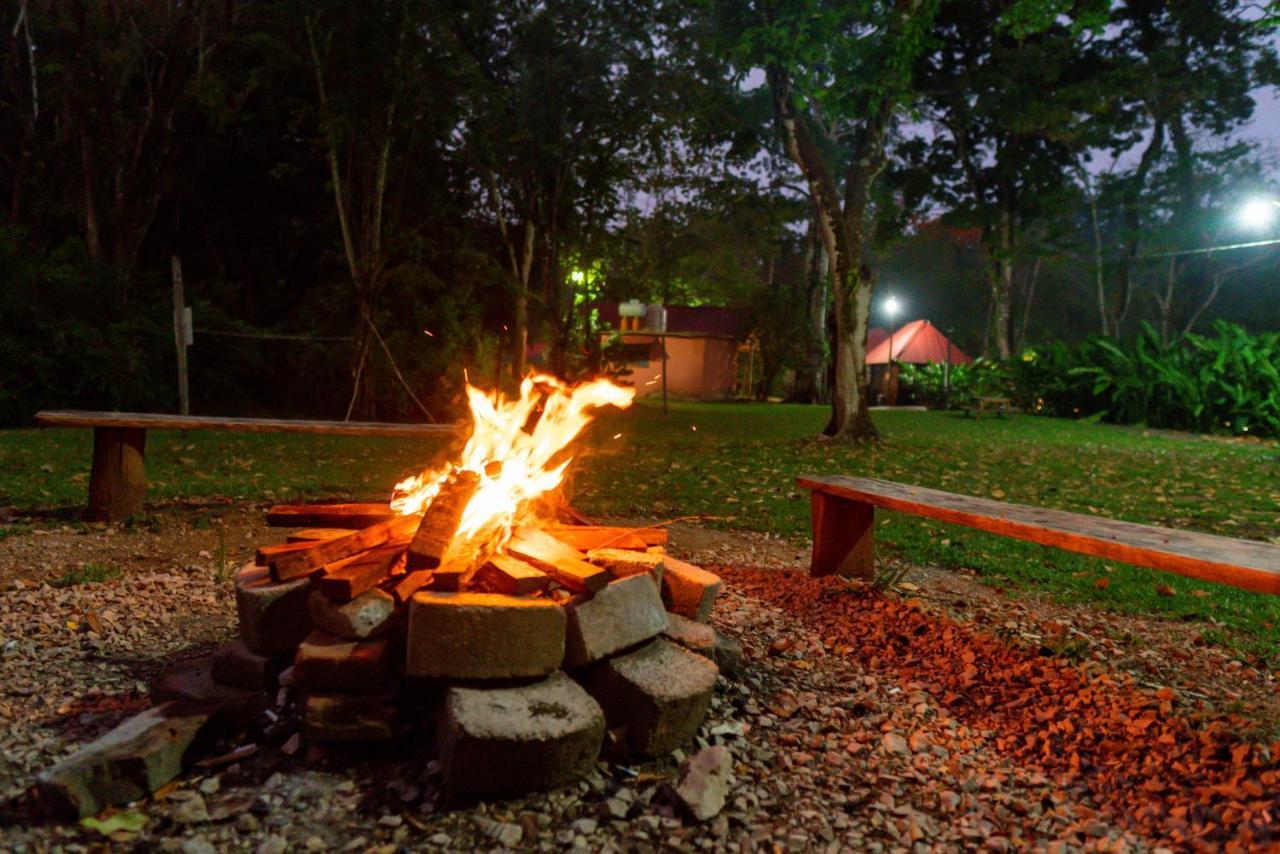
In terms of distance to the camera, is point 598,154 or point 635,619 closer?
point 635,619

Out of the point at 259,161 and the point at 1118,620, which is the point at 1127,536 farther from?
the point at 259,161

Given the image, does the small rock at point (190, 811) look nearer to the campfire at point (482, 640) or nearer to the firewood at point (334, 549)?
the campfire at point (482, 640)

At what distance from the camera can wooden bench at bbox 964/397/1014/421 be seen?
77.2 feet

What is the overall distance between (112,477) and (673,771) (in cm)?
526

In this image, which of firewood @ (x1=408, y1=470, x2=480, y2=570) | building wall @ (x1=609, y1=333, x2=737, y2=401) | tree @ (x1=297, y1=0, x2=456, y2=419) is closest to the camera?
firewood @ (x1=408, y1=470, x2=480, y2=570)

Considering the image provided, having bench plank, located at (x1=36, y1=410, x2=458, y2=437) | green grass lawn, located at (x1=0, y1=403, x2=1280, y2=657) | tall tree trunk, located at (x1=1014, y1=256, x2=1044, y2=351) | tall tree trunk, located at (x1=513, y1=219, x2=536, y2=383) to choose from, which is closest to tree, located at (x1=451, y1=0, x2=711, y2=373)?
tall tree trunk, located at (x1=513, y1=219, x2=536, y2=383)

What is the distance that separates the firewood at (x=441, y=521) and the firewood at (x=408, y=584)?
4cm

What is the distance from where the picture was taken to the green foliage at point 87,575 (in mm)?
4688

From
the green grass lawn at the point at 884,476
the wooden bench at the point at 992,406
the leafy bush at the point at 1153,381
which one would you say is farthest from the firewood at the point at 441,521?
the wooden bench at the point at 992,406

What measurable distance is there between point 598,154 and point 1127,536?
16.8 m

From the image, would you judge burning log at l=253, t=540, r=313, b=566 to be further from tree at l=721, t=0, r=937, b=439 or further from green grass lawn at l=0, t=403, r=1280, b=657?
tree at l=721, t=0, r=937, b=439

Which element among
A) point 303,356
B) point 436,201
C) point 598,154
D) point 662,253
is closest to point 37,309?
point 303,356

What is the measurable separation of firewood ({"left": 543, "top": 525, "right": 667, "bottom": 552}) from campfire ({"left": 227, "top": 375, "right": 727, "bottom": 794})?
2cm

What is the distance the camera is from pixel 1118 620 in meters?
4.62
